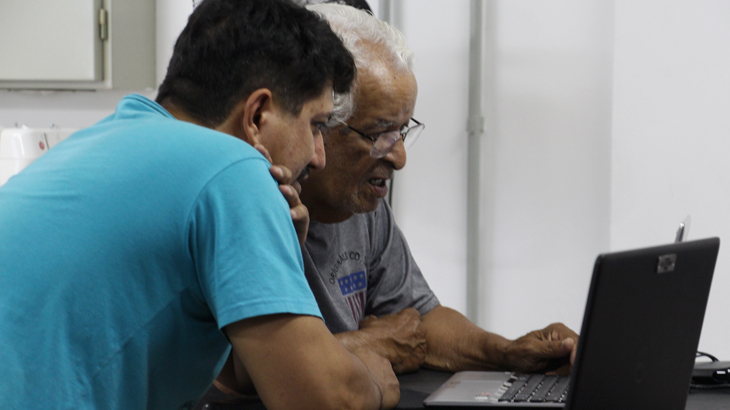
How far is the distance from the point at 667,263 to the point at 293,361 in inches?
16.1

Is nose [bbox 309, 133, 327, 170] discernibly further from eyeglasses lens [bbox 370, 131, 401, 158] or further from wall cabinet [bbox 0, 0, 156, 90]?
wall cabinet [bbox 0, 0, 156, 90]

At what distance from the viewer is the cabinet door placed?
7.59 ft

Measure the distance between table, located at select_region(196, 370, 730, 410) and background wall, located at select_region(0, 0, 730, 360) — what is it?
1.25 m

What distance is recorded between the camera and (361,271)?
1.44m

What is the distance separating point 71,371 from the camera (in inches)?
27.6

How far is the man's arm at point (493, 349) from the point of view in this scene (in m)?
1.20

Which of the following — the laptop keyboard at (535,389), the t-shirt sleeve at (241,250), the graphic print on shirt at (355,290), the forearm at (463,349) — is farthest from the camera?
the graphic print on shirt at (355,290)

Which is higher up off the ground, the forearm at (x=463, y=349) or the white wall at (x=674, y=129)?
the white wall at (x=674, y=129)

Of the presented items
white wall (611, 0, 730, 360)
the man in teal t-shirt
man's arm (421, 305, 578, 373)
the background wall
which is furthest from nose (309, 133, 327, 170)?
white wall (611, 0, 730, 360)

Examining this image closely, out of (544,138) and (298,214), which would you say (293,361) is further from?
(544,138)

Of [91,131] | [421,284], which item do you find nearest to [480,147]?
[421,284]

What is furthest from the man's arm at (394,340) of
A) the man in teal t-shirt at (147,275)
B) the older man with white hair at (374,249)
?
the man in teal t-shirt at (147,275)

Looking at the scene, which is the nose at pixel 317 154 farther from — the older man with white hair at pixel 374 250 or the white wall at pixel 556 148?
the white wall at pixel 556 148

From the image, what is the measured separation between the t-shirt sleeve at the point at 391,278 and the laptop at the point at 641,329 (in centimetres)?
53
